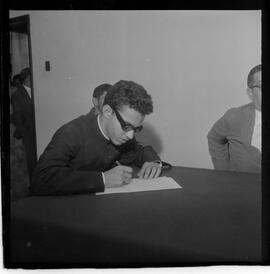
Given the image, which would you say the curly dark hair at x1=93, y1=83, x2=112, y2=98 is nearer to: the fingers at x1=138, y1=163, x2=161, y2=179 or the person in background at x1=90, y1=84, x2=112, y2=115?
the person in background at x1=90, y1=84, x2=112, y2=115

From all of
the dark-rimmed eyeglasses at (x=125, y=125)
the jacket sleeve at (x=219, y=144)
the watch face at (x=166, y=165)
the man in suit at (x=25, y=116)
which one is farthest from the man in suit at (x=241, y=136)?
the man in suit at (x=25, y=116)

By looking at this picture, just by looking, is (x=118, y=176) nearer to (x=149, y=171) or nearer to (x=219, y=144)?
(x=149, y=171)

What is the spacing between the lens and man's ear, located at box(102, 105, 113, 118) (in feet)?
4.66

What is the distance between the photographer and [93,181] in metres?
1.40

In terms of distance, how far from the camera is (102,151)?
1.43 metres

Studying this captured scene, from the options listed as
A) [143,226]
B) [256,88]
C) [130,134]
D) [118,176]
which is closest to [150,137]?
[130,134]

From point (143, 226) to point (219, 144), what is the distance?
0.39 meters

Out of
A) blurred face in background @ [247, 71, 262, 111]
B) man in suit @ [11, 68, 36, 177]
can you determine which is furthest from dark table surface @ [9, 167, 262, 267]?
blurred face in background @ [247, 71, 262, 111]

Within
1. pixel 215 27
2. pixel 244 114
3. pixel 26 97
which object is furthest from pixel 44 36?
pixel 244 114

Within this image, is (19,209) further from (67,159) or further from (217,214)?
(217,214)

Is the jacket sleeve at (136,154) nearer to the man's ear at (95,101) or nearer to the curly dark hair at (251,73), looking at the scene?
the man's ear at (95,101)

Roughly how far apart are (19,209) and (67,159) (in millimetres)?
240

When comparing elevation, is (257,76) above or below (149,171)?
above

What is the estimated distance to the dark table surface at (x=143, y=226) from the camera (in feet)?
4.46
